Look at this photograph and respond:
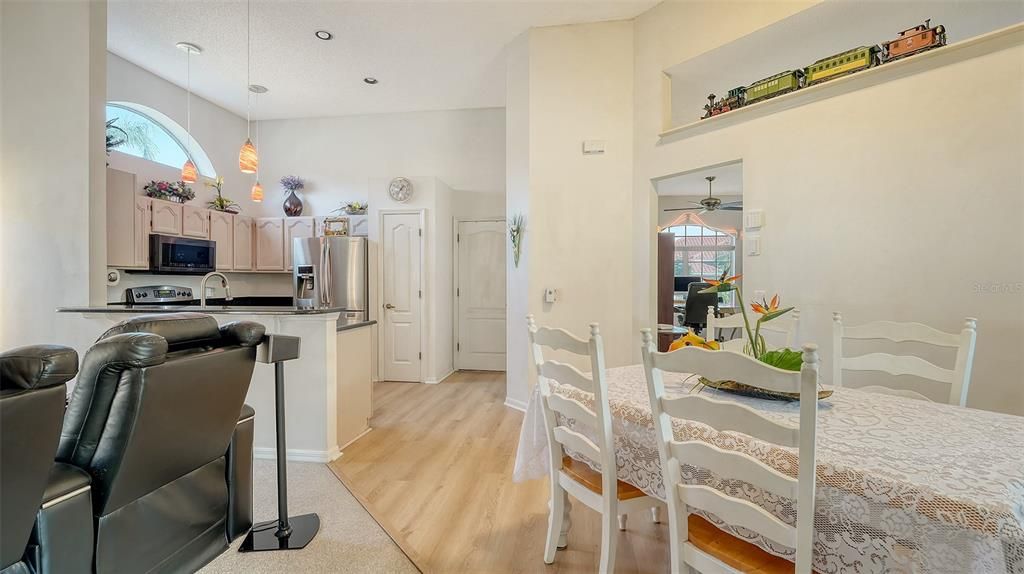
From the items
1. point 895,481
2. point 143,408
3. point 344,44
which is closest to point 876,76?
point 895,481

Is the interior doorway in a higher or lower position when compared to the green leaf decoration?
higher

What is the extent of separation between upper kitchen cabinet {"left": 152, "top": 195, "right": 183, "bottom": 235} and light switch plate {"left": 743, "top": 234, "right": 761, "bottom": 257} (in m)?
5.33

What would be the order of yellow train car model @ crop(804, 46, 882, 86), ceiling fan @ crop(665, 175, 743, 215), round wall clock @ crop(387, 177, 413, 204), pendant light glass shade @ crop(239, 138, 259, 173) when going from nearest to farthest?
yellow train car model @ crop(804, 46, 882, 86) < pendant light glass shade @ crop(239, 138, 259, 173) < round wall clock @ crop(387, 177, 413, 204) < ceiling fan @ crop(665, 175, 743, 215)

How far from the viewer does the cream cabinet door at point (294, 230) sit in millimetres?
5777

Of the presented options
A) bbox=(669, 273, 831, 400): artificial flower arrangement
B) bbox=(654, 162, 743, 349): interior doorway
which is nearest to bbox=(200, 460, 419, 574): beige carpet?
bbox=(669, 273, 831, 400): artificial flower arrangement

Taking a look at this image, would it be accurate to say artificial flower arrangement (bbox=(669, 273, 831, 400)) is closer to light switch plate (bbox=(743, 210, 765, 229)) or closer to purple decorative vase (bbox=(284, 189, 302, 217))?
light switch plate (bbox=(743, 210, 765, 229))

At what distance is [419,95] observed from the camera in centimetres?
547

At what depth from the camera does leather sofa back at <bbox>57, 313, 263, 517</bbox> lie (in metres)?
1.22

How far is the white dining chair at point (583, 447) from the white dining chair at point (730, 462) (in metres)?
0.24

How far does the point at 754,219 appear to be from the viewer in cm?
309

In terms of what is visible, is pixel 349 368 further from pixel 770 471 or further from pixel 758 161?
pixel 758 161

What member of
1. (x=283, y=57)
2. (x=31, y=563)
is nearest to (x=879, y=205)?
(x=31, y=563)

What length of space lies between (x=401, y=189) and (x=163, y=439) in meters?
4.30

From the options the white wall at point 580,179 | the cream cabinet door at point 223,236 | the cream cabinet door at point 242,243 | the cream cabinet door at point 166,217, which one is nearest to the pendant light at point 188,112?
the cream cabinet door at point 166,217
